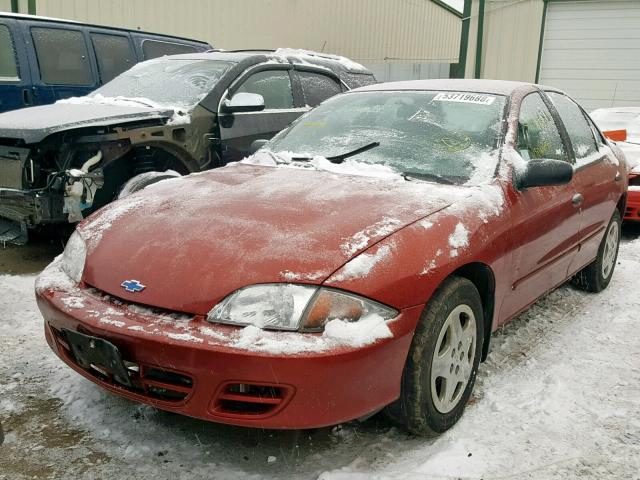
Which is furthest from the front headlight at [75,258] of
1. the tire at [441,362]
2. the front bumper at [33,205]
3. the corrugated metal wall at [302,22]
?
the corrugated metal wall at [302,22]

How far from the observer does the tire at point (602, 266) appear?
4535 millimetres

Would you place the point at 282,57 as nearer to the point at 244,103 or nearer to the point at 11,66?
the point at 244,103

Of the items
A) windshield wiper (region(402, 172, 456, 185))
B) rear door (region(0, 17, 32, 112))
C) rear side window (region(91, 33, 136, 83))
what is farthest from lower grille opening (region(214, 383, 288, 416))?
rear side window (region(91, 33, 136, 83))

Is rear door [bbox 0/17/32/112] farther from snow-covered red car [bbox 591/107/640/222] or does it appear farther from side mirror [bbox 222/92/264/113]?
snow-covered red car [bbox 591/107/640/222]

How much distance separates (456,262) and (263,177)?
3.87ft

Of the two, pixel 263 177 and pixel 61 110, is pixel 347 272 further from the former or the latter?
pixel 61 110

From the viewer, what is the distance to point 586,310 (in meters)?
4.30

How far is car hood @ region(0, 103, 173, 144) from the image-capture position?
4.37m

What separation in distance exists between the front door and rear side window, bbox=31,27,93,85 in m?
5.40

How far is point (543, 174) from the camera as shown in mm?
3076

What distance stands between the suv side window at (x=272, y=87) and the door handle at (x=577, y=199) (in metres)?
3.26

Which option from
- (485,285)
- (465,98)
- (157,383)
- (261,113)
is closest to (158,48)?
(261,113)

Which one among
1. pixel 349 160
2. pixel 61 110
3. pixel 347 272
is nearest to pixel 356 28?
pixel 61 110

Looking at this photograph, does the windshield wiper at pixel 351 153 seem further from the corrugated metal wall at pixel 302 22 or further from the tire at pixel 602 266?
the corrugated metal wall at pixel 302 22
